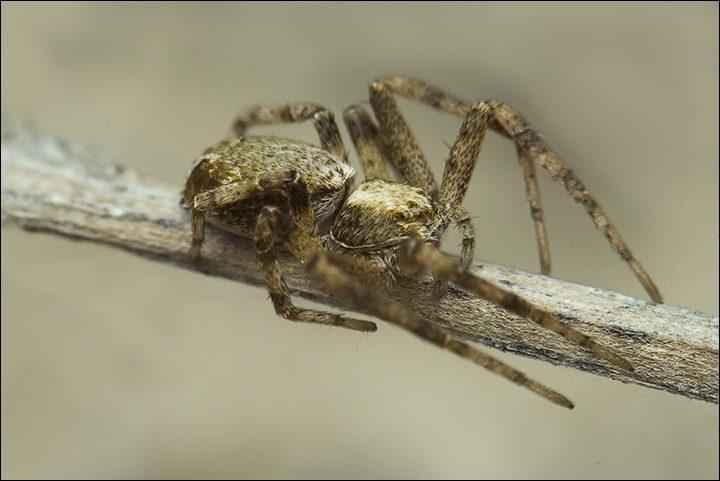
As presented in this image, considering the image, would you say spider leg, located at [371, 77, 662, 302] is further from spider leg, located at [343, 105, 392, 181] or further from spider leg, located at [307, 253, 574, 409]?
spider leg, located at [307, 253, 574, 409]

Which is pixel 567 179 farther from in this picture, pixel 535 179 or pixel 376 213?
pixel 376 213

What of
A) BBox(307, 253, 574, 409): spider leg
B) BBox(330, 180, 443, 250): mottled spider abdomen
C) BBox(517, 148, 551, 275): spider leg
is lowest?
BBox(307, 253, 574, 409): spider leg

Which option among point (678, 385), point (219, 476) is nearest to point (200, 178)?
point (219, 476)

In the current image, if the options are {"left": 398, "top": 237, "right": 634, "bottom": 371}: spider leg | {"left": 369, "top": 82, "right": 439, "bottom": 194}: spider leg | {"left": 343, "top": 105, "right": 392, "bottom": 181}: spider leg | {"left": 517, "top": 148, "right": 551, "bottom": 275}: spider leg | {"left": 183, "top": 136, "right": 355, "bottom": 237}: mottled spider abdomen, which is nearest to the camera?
{"left": 398, "top": 237, "right": 634, "bottom": 371}: spider leg

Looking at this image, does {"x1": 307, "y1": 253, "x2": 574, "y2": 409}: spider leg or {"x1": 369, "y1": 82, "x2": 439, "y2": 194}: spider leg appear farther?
{"x1": 369, "y1": 82, "x2": 439, "y2": 194}: spider leg

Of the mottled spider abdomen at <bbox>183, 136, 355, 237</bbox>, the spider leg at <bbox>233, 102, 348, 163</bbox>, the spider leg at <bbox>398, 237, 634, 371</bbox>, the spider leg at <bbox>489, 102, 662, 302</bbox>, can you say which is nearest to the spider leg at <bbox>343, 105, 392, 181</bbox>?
the spider leg at <bbox>233, 102, 348, 163</bbox>

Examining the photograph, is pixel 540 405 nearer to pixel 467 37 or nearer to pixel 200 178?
pixel 200 178
